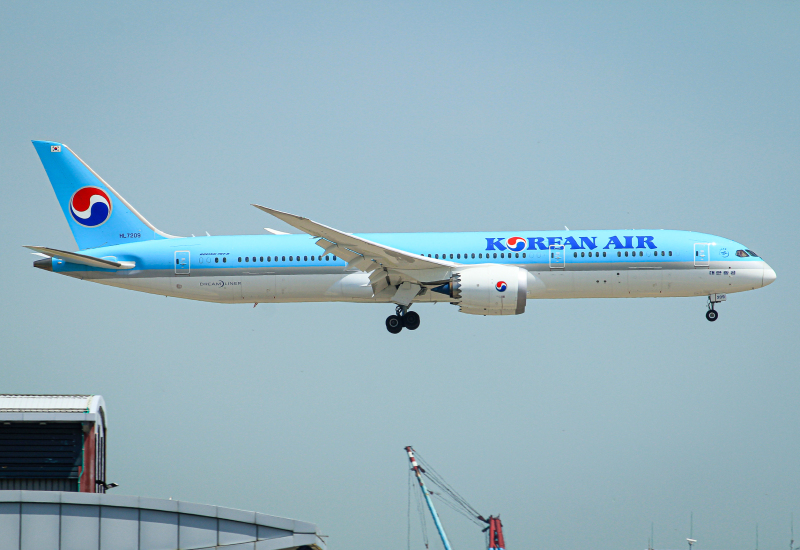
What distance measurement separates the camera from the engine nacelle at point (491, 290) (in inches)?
1612

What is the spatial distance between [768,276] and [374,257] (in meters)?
18.0

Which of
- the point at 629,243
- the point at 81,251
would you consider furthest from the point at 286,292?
the point at 629,243

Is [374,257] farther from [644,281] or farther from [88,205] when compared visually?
[88,205]

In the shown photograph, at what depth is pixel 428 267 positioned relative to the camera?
138ft

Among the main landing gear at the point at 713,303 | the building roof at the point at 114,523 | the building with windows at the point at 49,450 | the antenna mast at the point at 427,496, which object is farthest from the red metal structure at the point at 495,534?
the building roof at the point at 114,523

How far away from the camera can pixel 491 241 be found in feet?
142

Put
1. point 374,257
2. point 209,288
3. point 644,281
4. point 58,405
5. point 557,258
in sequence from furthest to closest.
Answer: point 209,288
point 644,281
point 557,258
point 374,257
point 58,405

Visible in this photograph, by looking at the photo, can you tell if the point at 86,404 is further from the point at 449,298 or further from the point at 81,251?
the point at 449,298

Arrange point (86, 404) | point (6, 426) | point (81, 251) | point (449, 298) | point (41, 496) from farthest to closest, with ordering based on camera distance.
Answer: point (81, 251) < point (449, 298) < point (86, 404) < point (6, 426) < point (41, 496)

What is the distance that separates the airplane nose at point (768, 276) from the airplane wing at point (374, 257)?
14.3 m

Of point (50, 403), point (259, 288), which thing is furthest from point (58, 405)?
point (259, 288)

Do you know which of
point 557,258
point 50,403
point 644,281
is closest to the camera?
point 50,403

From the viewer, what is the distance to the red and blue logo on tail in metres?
48.1

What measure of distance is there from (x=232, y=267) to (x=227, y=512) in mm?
17575
